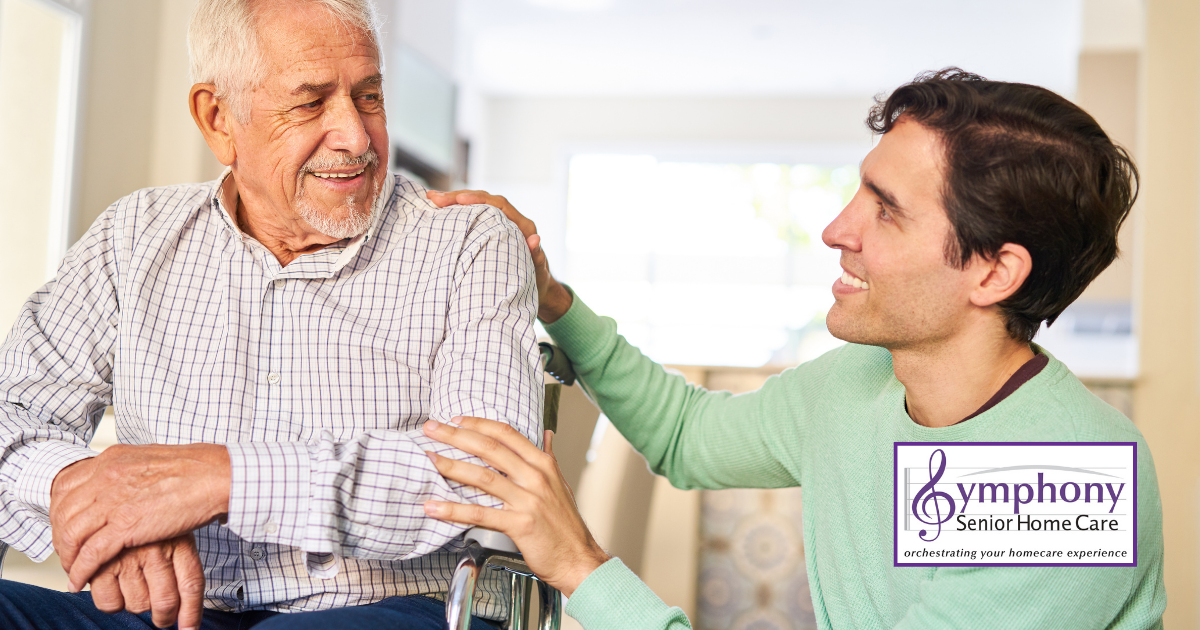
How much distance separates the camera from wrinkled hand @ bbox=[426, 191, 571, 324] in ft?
4.67

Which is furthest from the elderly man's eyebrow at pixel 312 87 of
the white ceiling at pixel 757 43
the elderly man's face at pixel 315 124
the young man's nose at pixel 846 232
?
the white ceiling at pixel 757 43

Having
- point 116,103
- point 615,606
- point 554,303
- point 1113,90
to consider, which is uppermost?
point 1113,90

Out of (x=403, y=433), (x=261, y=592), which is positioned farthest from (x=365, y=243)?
(x=261, y=592)

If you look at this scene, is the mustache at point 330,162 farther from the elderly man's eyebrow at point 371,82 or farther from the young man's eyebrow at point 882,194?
the young man's eyebrow at point 882,194

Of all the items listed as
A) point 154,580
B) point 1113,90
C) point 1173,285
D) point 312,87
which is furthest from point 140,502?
point 1113,90

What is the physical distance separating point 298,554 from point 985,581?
826mm

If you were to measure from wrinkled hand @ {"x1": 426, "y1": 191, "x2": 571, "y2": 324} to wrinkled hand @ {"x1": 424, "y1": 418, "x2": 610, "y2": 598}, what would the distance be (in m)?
0.44

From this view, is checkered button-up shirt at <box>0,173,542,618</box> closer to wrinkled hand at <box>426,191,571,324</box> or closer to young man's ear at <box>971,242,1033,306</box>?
wrinkled hand at <box>426,191,571,324</box>

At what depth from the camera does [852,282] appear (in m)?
1.32

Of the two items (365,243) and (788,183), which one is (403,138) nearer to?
(365,243)

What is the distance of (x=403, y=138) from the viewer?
5.51 meters

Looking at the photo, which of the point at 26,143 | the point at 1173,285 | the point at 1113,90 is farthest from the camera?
the point at 1113,90

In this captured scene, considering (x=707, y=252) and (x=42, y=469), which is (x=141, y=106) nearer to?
(x=42, y=469)

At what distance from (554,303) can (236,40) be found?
617 millimetres
